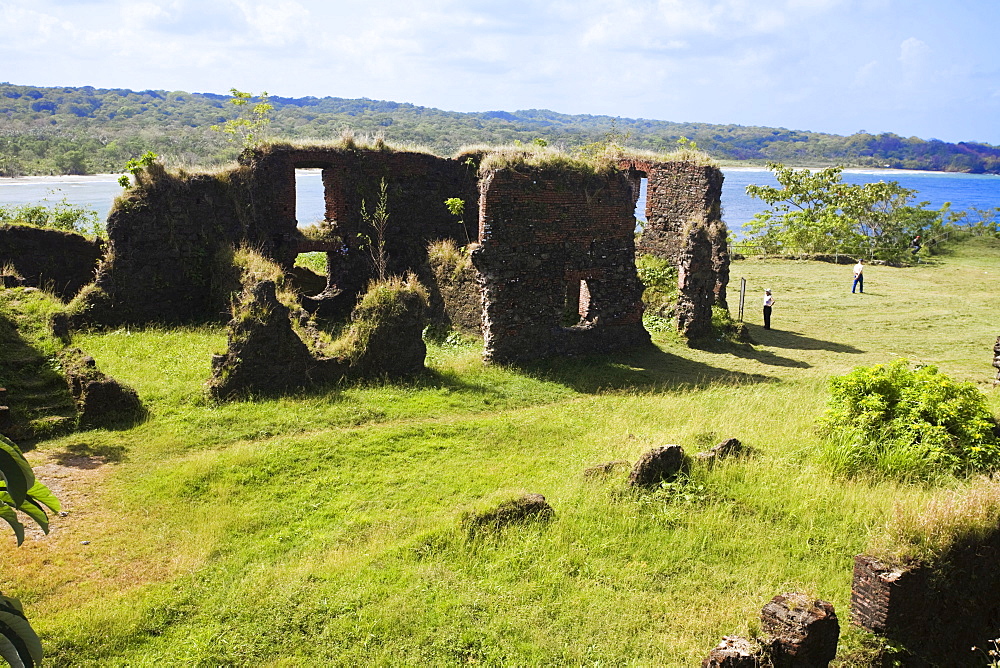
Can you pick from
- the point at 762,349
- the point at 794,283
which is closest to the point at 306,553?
the point at 762,349

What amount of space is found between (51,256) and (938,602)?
19.5m

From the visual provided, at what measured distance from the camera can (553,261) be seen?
16.0 m

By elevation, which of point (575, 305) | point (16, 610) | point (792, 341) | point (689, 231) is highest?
point (689, 231)

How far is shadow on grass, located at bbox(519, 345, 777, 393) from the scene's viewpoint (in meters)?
14.8

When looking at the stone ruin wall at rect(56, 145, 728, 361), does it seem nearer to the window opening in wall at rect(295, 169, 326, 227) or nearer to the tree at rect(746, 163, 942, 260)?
the tree at rect(746, 163, 942, 260)

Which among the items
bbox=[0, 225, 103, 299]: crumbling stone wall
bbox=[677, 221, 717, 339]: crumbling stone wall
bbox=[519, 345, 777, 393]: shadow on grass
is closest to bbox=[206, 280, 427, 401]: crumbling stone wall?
bbox=[519, 345, 777, 393]: shadow on grass

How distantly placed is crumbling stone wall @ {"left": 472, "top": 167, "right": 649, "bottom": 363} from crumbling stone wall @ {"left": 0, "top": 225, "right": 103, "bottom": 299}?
10616 millimetres

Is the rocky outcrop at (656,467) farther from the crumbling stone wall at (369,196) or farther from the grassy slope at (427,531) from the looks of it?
the crumbling stone wall at (369,196)

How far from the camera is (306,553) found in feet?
26.1

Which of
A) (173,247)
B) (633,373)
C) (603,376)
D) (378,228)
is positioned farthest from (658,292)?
(173,247)

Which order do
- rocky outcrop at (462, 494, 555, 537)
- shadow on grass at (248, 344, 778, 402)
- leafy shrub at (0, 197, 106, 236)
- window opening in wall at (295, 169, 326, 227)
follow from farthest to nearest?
1. window opening in wall at (295, 169, 326, 227)
2. leafy shrub at (0, 197, 106, 236)
3. shadow on grass at (248, 344, 778, 402)
4. rocky outcrop at (462, 494, 555, 537)

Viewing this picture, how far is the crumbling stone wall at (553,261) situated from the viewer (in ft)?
50.4

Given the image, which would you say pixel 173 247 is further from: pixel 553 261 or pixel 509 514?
pixel 509 514

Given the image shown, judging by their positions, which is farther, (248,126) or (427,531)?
(248,126)
